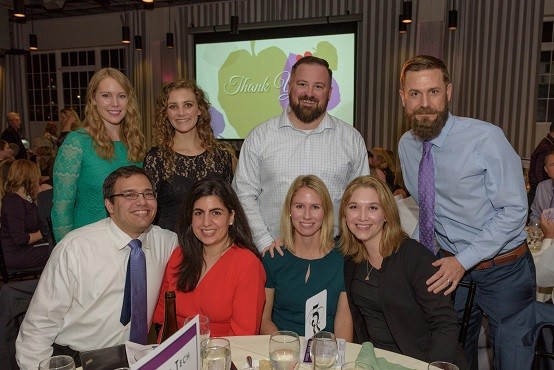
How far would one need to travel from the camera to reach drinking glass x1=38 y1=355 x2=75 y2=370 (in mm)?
1349

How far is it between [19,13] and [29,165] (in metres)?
2.44

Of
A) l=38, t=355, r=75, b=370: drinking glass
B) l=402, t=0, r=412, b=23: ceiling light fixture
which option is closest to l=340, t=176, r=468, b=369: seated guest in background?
l=38, t=355, r=75, b=370: drinking glass

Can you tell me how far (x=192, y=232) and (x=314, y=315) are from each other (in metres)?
0.87

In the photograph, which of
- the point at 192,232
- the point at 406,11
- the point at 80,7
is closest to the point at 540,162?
the point at 406,11

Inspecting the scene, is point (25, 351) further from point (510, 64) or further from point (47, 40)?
point (47, 40)

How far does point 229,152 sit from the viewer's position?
3.01 m

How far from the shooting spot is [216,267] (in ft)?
7.46

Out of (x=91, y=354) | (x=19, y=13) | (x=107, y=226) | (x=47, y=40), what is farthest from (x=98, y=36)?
(x=91, y=354)

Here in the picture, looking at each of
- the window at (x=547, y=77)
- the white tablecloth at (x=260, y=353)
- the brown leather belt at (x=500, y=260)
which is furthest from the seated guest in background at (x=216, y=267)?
the window at (x=547, y=77)

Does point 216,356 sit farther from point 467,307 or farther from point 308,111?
point 308,111

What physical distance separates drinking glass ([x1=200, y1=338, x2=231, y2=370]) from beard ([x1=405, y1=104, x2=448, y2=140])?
137 centimetres

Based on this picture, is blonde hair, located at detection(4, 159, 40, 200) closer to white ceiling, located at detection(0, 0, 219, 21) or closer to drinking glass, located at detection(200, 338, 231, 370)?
drinking glass, located at detection(200, 338, 231, 370)

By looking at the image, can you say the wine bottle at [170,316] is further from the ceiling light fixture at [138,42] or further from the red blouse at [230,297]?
the ceiling light fixture at [138,42]

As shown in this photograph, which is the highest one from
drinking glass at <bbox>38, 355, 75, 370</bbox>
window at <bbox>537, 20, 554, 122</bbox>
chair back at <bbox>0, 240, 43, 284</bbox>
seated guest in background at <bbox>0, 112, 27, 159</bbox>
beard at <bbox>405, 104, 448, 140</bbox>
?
window at <bbox>537, 20, 554, 122</bbox>
